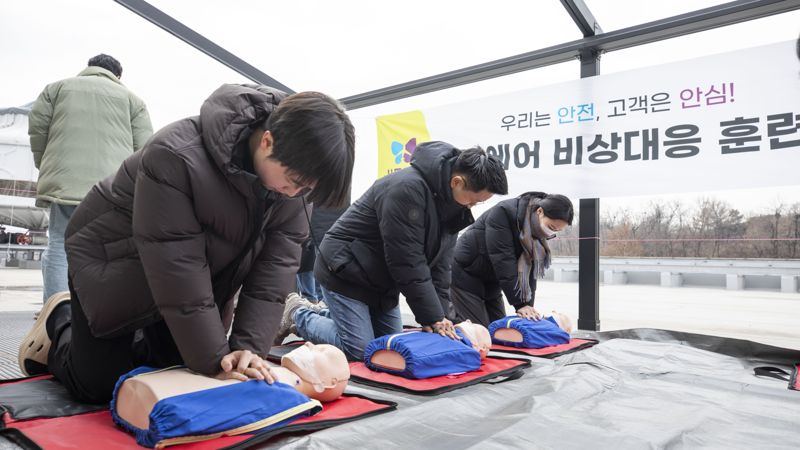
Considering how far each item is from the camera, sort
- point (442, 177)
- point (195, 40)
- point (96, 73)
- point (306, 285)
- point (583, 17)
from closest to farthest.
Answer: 1. point (442, 177)
2. point (96, 73)
3. point (583, 17)
4. point (306, 285)
5. point (195, 40)

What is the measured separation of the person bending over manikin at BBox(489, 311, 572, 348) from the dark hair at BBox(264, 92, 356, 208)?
1.60m

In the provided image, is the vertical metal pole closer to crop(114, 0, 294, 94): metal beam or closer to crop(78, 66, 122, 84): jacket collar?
crop(114, 0, 294, 94): metal beam

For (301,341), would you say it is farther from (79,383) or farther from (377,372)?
(79,383)

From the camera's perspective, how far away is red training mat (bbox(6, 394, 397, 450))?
38.4 inches

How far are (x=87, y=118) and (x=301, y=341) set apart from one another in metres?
1.39

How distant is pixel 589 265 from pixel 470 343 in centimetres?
151

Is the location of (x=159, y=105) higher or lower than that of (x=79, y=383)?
higher

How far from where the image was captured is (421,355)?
1.67 m

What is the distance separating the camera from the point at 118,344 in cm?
126

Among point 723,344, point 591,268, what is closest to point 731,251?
point 723,344

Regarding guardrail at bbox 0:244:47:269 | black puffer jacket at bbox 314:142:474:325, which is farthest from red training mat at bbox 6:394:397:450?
guardrail at bbox 0:244:47:269

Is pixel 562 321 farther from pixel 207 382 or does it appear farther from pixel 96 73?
pixel 96 73

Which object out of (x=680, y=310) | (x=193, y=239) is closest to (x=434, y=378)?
(x=193, y=239)

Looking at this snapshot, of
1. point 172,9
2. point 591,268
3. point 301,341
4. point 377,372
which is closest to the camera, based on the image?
point 377,372
